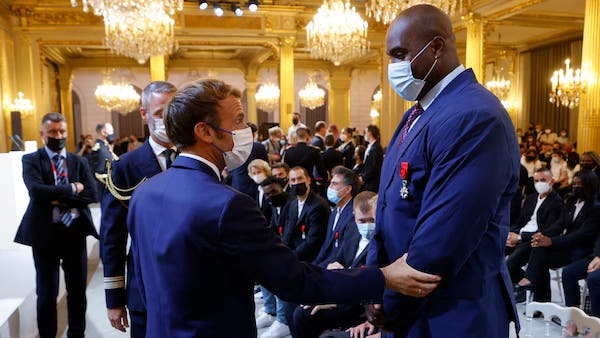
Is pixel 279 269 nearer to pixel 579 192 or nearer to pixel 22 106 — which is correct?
pixel 579 192

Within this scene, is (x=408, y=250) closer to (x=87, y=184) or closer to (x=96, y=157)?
(x=87, y=184)

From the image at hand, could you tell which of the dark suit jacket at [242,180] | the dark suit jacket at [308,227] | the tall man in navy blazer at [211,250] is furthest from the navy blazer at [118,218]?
the dark suit jacket at [242,180]

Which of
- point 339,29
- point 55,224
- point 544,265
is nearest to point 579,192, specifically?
point 544,265

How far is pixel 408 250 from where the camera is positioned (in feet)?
4.77

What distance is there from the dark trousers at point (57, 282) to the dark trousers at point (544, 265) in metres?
3.87

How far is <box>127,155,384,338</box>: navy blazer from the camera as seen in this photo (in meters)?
1.27

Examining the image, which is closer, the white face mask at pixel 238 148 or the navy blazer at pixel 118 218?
the white face mask at pixel 238 148

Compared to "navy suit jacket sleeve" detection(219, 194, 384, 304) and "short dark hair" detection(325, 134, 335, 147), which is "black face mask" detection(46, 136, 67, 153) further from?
"short dark hair" detection(325, 134, 335, 147)

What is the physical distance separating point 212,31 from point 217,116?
1105cm

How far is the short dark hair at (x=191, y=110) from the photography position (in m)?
1.41

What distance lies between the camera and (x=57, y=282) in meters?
3.59

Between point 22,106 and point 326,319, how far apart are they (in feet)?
36.2

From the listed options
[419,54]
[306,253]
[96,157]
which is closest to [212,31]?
[96,157]

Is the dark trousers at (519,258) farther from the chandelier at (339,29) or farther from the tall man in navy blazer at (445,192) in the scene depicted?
the chandelier at (339,29)
